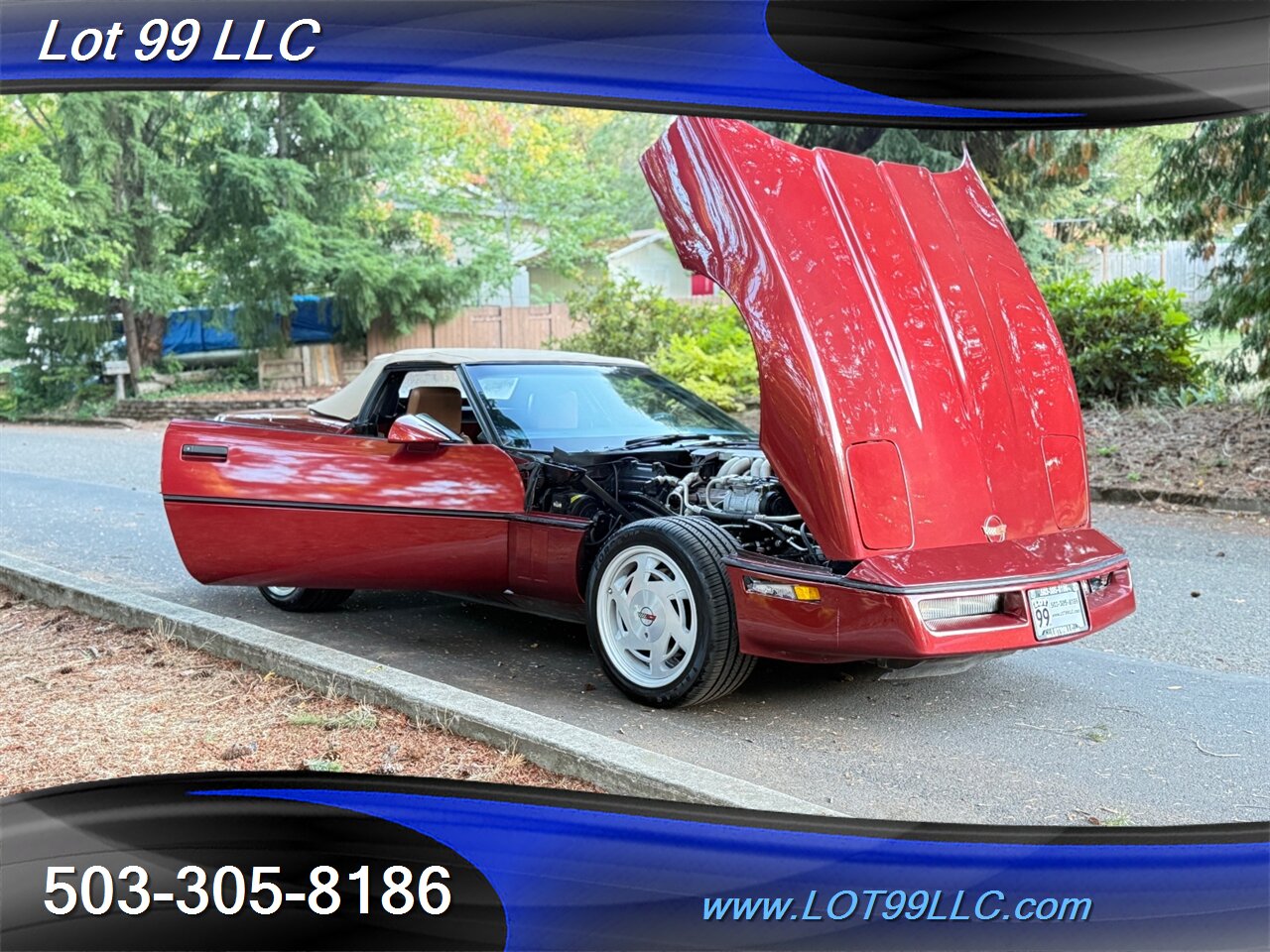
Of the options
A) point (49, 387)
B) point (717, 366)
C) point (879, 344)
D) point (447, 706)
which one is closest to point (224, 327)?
point (49, 387)

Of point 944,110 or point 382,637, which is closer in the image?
point 944,110

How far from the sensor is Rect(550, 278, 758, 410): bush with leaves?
1706cm

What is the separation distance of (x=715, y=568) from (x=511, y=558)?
1.32m

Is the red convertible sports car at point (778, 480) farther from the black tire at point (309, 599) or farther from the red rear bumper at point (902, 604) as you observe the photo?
the black tire at point (309, 599)

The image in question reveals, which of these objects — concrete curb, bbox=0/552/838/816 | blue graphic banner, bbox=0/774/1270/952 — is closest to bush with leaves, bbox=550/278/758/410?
concrete curb, bbox=0/552/838/816

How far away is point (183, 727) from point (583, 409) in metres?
2.52

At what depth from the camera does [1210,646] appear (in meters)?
5.91

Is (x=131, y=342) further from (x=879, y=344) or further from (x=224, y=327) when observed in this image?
(x=879, y=344)

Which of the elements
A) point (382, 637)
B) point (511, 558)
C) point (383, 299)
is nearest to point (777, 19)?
point (511, 558)

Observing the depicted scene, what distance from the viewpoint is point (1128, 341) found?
14.0m

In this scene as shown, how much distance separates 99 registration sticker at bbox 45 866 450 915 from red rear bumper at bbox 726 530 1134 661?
5.77 feet

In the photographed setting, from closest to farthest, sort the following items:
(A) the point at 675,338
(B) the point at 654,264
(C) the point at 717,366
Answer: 1. (C) the point at 717,366
2. (A) the point at 675,338
3. (B) the point at 654,264

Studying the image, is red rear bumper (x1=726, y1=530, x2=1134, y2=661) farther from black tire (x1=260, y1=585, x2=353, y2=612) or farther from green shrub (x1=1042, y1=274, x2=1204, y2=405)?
green shrub (x1=1042, y1=274, x2=1204, y2=405)

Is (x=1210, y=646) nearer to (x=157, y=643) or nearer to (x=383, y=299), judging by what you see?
(x=157, y=643)
